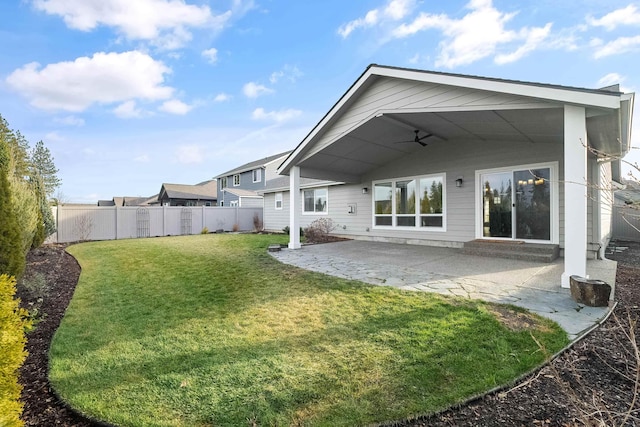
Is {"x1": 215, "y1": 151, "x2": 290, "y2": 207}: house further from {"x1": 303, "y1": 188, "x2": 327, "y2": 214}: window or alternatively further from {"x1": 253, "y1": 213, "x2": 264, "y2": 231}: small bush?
{"x1": 303, "y1": 188, "x2": 327, "y2": 214}: window

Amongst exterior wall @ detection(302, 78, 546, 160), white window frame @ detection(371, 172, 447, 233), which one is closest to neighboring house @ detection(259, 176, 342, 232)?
white window frame @ detection(371, 172, 447, 233)

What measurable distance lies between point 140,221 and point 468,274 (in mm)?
16231

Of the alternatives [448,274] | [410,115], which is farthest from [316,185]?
[448,274]

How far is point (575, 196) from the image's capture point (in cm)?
477

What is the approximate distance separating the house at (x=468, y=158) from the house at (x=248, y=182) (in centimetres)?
1378

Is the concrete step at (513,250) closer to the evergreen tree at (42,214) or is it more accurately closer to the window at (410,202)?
the window at (410,202)

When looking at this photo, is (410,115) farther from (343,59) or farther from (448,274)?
(343,59)

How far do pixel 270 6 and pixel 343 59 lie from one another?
381 cm

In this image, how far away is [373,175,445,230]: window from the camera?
396 inches

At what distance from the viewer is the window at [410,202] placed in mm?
10062

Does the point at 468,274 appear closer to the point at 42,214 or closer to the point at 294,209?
the point at 294,209

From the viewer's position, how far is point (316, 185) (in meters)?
14.5

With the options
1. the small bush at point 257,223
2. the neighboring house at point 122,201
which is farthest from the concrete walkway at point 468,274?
the neighboring house at point 122,201

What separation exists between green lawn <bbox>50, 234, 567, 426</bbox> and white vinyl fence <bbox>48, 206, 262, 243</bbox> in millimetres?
11200
